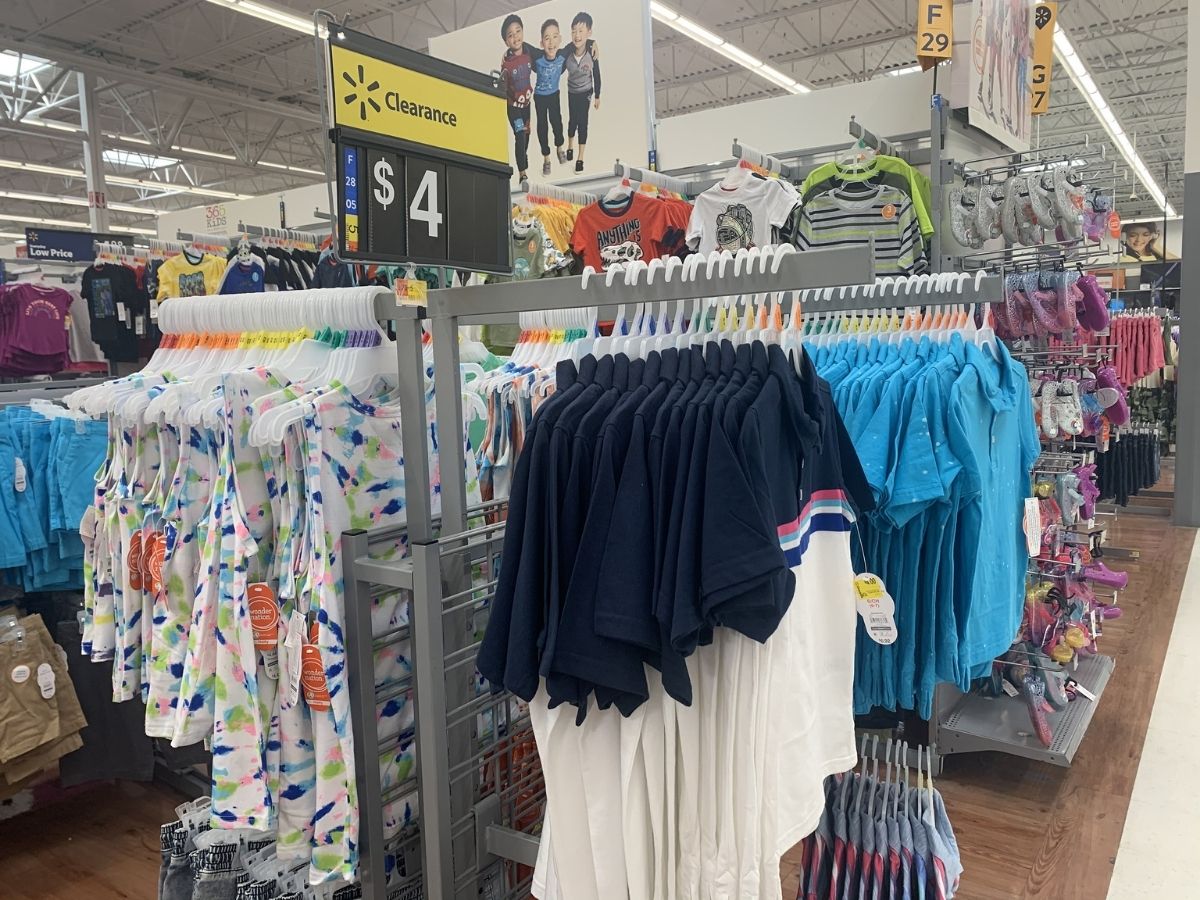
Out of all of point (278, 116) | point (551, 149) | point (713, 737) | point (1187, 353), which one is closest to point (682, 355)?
point (713, 737)

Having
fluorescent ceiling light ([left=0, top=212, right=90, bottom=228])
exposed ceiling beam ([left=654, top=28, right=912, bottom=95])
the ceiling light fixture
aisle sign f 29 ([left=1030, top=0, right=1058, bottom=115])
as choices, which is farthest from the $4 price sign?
fluorescent ceiling light ([left=0, top=212, right=90, bottom=228])

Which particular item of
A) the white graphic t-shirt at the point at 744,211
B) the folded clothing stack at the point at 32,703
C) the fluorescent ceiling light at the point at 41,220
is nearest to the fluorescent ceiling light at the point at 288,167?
the fluorescent ceiling light at the point at 41,220

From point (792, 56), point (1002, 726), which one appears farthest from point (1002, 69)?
point (792, 56)

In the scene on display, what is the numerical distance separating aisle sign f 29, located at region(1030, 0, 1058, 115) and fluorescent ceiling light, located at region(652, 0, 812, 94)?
10.2ft

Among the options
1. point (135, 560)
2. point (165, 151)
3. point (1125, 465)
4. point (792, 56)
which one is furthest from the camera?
point (165, 151)

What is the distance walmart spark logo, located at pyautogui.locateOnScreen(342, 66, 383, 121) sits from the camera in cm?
168

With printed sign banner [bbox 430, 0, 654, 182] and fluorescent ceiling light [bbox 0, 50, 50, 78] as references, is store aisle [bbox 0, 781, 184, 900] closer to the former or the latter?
printed sign banner [bbox 430, 0, 654, 182]

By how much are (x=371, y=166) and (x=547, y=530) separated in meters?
0.82

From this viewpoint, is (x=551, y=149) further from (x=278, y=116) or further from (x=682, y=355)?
(x=278, y=116)

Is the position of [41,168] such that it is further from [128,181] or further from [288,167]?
[288,167]

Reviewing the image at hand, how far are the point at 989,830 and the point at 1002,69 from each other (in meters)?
3.74

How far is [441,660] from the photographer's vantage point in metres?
1.77

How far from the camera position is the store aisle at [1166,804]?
2.79m

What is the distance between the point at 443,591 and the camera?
72.6 inches
